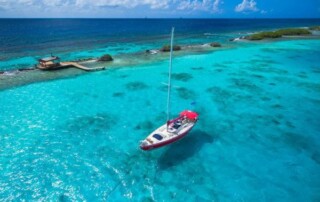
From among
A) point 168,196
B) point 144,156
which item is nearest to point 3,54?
point 144,156

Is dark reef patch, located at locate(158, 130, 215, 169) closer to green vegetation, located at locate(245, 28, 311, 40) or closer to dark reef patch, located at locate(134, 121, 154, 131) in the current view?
dark reef patch, located at locate(134, 121, 154, 131)

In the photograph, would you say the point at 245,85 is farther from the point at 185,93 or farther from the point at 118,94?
the point at 118,94

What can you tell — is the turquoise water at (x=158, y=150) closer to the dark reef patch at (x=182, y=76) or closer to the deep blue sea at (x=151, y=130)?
the deep blue sea at (x=151, y=130)

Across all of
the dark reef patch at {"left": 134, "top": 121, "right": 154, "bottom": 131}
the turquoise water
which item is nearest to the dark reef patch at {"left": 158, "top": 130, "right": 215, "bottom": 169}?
the turquoise water

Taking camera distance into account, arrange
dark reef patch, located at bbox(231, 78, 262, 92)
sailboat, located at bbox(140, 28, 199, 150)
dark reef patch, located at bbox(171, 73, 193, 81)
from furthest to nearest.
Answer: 1. dark reef patch, located at bbox(171, 73, 193, 81)
2. dark reef patch, located at bbox(231, 78, 262, 92)
3. sailboat, located at bbox(140, 28, 199, 150)

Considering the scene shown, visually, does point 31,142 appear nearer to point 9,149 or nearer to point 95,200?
point 9,149

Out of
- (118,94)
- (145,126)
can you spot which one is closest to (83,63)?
(118,94)

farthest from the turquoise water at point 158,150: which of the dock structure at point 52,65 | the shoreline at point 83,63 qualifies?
the dock structure at point 52,65

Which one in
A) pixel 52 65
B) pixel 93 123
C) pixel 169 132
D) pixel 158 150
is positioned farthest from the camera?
pixel 52 65
